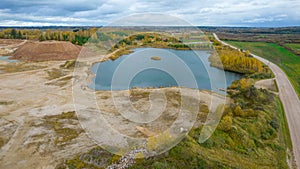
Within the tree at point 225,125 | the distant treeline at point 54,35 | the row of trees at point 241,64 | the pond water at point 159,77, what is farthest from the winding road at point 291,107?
the distant treeline at point 54,35

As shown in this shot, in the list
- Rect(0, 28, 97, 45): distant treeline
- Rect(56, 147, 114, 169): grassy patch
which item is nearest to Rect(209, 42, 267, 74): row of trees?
Rect(56, 147, 114, 169): grassy patch

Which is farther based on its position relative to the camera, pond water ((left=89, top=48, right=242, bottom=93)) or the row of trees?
the row of trees

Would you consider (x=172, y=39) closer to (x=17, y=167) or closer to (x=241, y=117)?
(x=241, y=117)

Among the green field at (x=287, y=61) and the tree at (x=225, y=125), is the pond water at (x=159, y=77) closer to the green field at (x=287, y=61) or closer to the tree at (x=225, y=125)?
the green field at (x=287, y=61)

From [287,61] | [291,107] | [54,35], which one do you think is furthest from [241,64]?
[54,35]

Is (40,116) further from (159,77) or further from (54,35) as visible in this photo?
(54,35)

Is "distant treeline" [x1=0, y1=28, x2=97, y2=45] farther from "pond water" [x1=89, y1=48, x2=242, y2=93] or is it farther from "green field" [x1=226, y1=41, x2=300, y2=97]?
"green field" [x1=226, y1=41, x2=300, y2=97]

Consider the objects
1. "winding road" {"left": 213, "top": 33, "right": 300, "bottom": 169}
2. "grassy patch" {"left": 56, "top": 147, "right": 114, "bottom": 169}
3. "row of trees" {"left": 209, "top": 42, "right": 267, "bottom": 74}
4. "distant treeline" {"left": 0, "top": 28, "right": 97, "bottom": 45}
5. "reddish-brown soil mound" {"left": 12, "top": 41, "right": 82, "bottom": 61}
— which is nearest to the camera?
"grassy patch" {"left": 56, "top": 147, "right": 114, "bottom": 169}

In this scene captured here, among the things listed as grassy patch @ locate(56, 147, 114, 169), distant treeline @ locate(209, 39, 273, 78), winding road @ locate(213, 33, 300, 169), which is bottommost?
grassy patch @ locate(56, 147, 114, 169)

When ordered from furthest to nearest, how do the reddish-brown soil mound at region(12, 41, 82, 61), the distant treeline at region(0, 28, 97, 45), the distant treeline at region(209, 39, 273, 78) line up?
the distant treeline at region(0, 28, 97, 45) → the reddish-brown soil mound at region(12, 41, 82, 61) → the distant treeline at region(209, 39, 273, 78)
